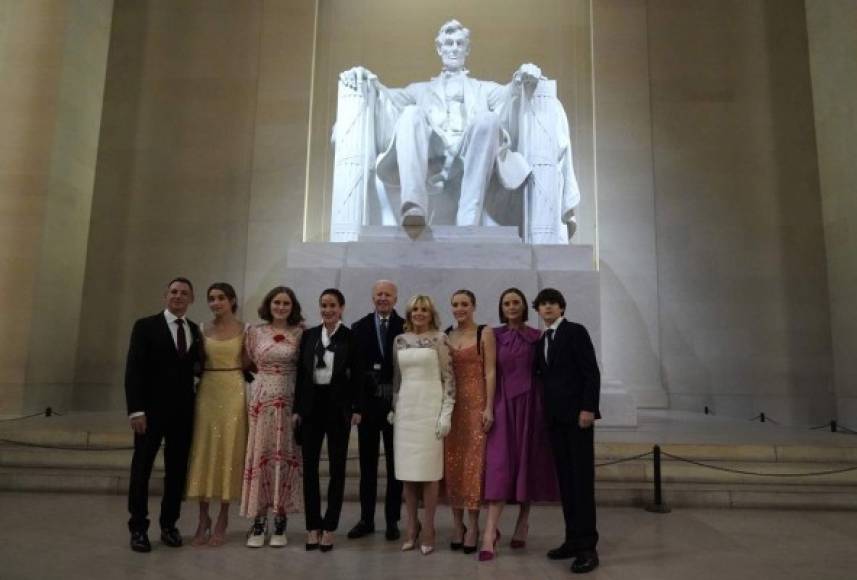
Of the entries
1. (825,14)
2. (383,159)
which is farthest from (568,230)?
(825,14)

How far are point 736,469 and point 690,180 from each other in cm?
518

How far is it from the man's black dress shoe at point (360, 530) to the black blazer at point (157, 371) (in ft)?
3.52

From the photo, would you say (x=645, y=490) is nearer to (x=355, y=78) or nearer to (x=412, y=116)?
(x=412, y=116)

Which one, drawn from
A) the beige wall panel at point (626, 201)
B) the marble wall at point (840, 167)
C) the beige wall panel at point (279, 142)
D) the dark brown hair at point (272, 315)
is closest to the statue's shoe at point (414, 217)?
the dark brown hair at point (272, 315)

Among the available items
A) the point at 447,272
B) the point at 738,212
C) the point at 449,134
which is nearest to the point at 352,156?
the point at 449,134

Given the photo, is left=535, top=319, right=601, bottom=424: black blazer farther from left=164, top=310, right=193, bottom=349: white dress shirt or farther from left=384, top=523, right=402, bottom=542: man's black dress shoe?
left=164, top=310, right=193, bottom=349: white dress shirt

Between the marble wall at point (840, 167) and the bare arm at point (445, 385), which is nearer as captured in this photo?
the bare arm at point (445, 385)

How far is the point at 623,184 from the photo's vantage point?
8.70 meters

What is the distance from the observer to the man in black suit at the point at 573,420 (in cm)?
298

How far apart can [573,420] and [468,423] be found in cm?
53

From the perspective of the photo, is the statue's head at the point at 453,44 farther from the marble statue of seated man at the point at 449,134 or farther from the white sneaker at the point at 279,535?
the white sneaker at the point at 279,535

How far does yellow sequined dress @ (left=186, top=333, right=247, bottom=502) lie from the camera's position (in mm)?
3221

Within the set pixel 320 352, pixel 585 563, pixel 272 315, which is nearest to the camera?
pixel 585 563

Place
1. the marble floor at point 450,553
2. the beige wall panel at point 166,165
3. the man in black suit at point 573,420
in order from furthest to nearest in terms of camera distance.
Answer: the beige wall panel at point 166,165 → the man in black suit at point 573,420 → the marble floor at point 450,553
